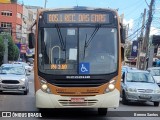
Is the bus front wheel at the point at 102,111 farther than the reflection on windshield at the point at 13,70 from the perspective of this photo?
No

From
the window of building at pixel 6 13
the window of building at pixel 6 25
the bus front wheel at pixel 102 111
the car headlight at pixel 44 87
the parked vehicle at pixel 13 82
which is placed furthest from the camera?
the window of building at pixel 6 13

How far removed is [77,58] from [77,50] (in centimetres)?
26

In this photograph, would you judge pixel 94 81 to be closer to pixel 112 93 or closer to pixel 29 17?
pixel 112 93

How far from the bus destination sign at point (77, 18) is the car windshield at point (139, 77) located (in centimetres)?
781

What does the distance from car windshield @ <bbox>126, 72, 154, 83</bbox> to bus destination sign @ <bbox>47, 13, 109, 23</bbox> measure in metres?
7.81

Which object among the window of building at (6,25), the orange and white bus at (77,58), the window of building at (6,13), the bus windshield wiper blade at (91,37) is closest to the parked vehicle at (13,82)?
the orange and white bus at (77,58)

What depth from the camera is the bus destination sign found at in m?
14.1

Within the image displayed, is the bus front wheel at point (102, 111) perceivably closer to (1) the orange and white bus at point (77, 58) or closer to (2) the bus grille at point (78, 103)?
(1) the orange and white bus at point (77, 58)

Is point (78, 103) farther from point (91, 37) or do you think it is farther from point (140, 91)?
point (140, 91)

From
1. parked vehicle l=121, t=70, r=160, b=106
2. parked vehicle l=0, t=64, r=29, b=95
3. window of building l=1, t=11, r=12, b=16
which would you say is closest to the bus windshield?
parked vehicle l=121, t=70, r=160, b=106

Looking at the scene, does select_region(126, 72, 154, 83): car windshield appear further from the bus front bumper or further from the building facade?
the building facade

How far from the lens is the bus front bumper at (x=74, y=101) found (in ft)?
44.0

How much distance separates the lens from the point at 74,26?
14.0 metres

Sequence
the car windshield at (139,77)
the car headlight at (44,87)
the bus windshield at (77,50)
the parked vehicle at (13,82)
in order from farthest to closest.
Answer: the parked vehicle at (13,82) → the car windshield at (139,77) → the bus windshield at (77,50) → the car headlight at (44,87)
